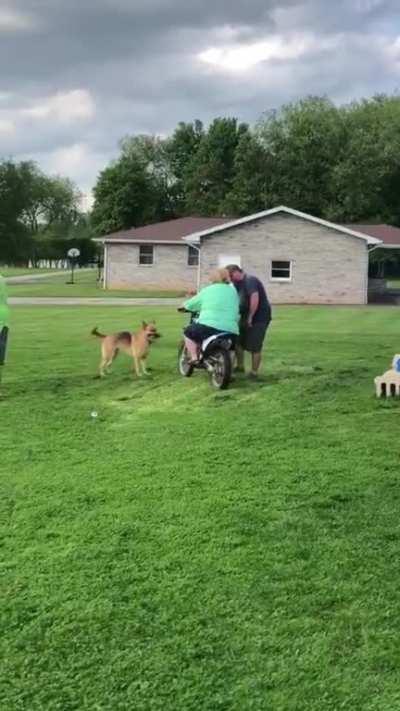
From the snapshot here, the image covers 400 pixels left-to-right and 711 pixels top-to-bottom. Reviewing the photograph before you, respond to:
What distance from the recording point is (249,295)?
35.3 ft

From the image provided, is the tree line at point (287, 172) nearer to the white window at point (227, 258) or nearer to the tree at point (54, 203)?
the white window at point (227, 258)

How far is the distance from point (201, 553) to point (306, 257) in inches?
1340

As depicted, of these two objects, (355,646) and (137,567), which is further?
(137,567)

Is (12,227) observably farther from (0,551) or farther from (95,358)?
(0,551)

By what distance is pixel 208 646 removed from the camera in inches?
144

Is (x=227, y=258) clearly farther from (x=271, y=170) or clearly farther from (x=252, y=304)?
(x=252, y=304)

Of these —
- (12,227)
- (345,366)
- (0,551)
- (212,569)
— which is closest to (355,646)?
(212,569)

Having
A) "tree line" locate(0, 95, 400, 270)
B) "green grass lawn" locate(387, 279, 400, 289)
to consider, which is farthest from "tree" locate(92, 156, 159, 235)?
"green grass lawn" locate(387, 279, 400, 289)

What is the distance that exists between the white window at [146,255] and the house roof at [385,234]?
1047 centimetres

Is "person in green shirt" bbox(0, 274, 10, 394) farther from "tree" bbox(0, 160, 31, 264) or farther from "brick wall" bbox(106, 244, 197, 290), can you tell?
"tree" bbox(0, 160, 31, 264)

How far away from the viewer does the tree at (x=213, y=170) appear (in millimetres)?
67062

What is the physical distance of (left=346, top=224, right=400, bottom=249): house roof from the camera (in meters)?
42.0

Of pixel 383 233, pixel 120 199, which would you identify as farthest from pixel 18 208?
pixel 383 233

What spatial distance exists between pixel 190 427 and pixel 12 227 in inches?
3260
